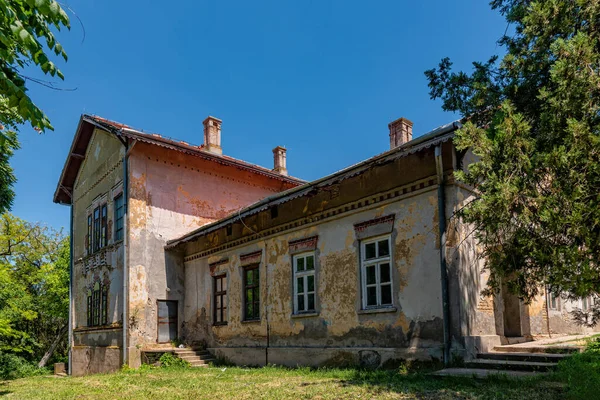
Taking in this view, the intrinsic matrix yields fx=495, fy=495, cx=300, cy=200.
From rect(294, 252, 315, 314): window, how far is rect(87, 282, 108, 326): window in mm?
9021

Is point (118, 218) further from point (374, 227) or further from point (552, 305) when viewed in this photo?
point (552, 305)

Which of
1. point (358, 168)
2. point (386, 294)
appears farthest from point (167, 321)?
point (358, 168)

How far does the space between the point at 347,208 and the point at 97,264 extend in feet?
39.9

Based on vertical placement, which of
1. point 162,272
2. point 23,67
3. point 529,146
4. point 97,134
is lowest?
point 162,272

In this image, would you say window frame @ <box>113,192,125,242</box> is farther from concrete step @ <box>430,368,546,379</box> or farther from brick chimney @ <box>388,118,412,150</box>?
concrete step @ <box>430,368,546,379</box>

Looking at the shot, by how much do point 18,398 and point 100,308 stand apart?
824cm

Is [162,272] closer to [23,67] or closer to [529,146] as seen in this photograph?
[23,67]

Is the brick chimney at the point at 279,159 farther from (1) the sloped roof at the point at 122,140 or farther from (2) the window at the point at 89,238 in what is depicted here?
(2) the window at the point at 89,238

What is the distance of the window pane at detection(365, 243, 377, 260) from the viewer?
11.1m

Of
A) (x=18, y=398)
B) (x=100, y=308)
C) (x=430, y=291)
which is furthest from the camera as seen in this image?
(x=100, y=308)

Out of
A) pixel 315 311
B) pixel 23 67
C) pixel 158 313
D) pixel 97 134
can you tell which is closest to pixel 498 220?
pixel 23 67

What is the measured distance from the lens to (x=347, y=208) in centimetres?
1176

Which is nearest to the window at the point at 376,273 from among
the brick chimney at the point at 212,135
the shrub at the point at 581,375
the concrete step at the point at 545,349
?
the concrete step at the point at 545,349

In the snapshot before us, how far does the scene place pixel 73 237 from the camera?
22.9 meters
